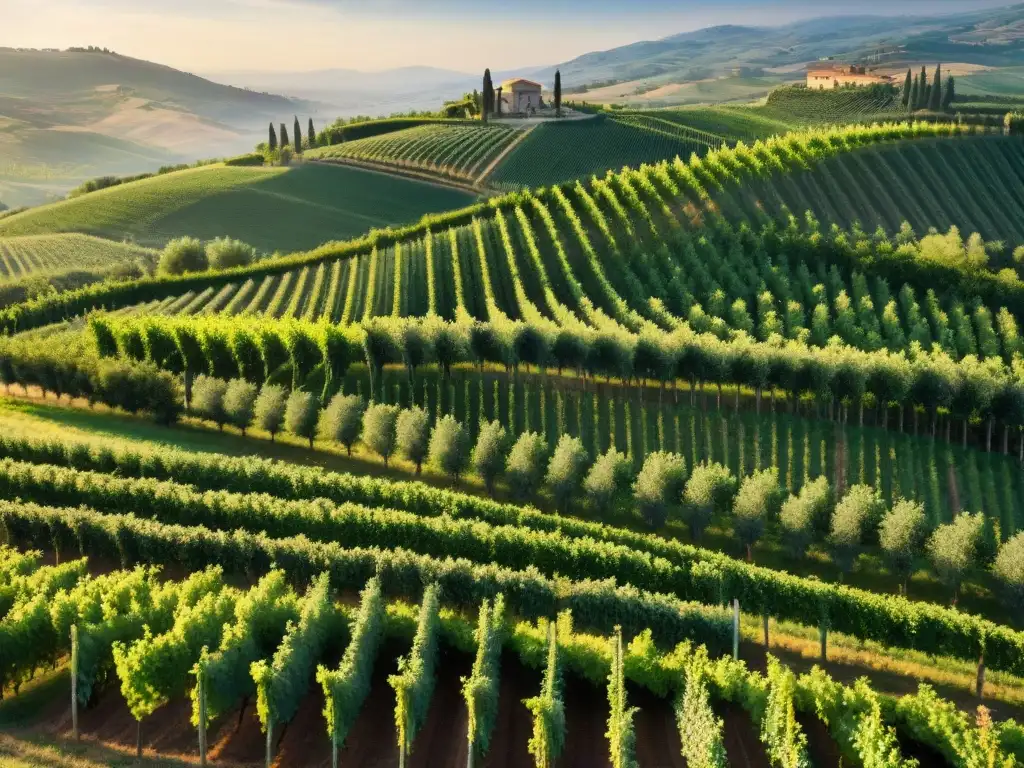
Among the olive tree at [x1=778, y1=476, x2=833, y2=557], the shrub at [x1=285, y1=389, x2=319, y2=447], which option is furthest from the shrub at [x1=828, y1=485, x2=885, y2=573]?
the shrub at [x1=285, y1=389, x2=319, y2=447]

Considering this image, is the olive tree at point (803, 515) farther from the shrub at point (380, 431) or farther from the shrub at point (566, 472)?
the shrub at point (380, 431)

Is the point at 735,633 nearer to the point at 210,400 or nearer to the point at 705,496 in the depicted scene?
the point at 705,496

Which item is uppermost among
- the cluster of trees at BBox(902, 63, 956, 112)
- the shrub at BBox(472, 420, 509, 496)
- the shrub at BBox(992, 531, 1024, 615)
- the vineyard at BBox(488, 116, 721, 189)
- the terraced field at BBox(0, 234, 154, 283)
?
the cluster of trees at BBox(902, 63, 956, 112)

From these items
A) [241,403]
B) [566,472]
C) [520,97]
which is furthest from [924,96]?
[241,403]

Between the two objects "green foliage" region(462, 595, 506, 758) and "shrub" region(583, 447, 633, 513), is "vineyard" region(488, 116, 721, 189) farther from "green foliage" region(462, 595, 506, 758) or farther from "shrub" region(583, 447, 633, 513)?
"green foliage" region(462, 595, 506, 758)

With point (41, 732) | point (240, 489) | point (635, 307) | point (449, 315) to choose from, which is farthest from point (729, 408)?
point (41, 732)

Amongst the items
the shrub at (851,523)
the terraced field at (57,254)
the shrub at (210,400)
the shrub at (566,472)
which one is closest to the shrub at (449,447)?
the shrub at (566,472)
